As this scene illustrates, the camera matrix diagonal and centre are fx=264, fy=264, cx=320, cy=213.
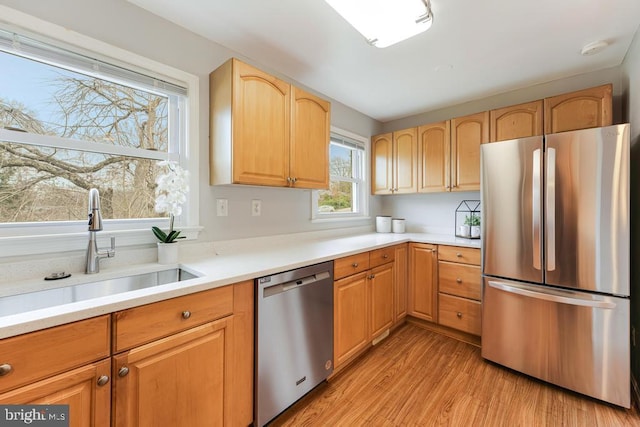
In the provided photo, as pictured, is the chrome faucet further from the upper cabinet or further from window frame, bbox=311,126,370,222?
window frame, bbox=311,126,370,222

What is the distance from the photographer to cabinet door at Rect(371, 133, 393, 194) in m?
3.19

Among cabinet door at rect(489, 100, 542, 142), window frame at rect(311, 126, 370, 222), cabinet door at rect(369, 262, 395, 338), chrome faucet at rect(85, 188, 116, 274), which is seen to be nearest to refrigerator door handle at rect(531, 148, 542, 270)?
cabinet door at rect(489, 100, 542, 142)

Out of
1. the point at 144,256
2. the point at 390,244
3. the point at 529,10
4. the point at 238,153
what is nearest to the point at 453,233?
the point at 390,244

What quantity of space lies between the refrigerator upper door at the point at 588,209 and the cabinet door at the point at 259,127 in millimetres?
1805

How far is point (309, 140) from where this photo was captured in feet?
7.04

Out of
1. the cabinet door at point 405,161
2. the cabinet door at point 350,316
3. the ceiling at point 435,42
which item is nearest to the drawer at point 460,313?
the cabinet door at point 350,316

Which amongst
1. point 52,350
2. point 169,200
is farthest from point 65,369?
point 169,200

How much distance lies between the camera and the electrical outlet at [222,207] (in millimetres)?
1902

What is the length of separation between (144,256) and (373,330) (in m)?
1.78

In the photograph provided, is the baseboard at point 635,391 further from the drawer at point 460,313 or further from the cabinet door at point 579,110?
the cabinet door at point 579,110

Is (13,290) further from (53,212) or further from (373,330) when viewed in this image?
(373,330)

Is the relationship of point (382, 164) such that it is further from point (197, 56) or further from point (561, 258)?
point (197, 56)

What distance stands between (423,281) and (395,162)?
1.39 m

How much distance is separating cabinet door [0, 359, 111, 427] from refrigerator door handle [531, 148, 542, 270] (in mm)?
2393
